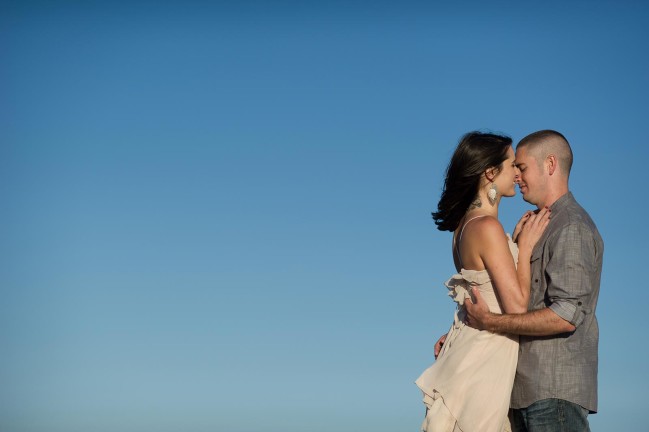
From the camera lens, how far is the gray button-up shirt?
6.69 metres

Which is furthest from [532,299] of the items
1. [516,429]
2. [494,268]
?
[516,429]

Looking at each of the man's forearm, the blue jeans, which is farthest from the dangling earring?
the blue jeans

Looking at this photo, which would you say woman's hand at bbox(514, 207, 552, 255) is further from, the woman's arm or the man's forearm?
the man's forearm

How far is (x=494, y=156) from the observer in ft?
24.9

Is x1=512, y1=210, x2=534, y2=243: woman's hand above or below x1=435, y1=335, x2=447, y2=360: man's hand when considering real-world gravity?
above

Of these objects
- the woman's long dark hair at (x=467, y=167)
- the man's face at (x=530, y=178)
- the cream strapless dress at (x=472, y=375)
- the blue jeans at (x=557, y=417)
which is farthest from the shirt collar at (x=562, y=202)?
the blue jeans at (x=557, y=417)

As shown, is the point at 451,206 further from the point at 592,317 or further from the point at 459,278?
the point at 592,317

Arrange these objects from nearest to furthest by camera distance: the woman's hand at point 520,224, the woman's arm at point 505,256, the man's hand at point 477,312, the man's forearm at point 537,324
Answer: the man's forearm at point 537,324
the woman's arm at point 505,256
the man's hand at point 477,312
the woman's hand at point 520,224

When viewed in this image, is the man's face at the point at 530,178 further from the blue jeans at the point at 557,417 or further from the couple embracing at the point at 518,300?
the blue jeans at the point at 557,417

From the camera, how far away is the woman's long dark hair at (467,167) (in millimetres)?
7590

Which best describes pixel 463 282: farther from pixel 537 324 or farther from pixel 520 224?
pixel 537 324

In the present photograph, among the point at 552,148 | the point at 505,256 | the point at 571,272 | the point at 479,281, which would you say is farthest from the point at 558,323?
the point at 552,148

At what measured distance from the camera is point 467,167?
7.62 metres

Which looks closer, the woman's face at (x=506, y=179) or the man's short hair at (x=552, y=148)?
the man's short hair at (x=552, y=148)
